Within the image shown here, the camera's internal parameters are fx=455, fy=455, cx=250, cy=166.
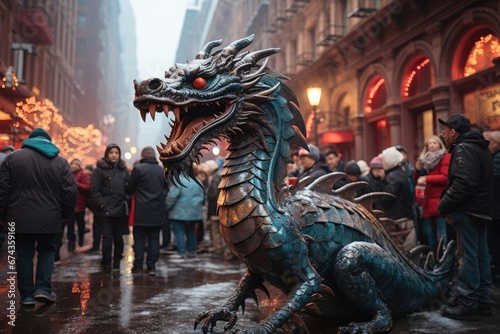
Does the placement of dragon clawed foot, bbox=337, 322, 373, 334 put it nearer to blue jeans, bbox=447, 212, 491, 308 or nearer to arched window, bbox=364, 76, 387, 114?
blue jeans, bbox=447, 212, 491, 308

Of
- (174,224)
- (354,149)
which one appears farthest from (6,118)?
(354,149)

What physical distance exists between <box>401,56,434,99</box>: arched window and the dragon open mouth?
12743mm

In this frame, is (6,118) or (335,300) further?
(6,118)

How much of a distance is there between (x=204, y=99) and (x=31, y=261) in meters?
3.48

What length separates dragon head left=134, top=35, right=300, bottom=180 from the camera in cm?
319

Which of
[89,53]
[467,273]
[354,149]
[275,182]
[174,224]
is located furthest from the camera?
[89,53]

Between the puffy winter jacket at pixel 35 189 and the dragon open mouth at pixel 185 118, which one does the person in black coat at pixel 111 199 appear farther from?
the dragon open mouth at pixel 185 118

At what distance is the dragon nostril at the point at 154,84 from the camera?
3.14 metres

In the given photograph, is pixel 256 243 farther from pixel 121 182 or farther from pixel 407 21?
pixel 407 21

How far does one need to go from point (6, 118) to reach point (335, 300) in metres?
17.9

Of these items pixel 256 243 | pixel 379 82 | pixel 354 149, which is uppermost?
pixel 379 82

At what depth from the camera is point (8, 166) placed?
5344 mm

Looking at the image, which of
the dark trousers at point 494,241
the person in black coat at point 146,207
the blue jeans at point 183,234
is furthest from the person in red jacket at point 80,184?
the dark trousers at point 494,241

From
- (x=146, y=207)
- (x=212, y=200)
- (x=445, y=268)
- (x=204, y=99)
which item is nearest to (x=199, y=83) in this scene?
(x=204, y=99)
